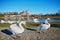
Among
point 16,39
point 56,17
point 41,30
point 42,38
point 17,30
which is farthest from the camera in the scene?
point 56,17

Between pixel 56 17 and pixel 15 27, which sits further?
pixel 56 17

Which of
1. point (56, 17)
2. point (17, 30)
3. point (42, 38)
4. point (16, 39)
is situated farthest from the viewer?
point (56, 17)

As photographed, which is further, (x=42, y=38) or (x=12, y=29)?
(x=12, y=29)

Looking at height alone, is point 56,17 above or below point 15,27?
below

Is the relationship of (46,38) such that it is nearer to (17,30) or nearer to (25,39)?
(25,39)

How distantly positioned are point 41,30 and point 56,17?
35.1ft

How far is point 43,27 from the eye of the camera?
19.7 feet

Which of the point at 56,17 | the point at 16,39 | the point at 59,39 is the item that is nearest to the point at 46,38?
the point at 59,39

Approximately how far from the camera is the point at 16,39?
425cm

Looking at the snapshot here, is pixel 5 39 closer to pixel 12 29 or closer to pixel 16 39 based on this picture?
pixel 16 39

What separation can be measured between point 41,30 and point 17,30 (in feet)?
4.01

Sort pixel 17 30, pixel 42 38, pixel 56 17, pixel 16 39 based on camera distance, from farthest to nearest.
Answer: pixel 56 17
pixel 17 30
pixel 42 38
pixel 16 39

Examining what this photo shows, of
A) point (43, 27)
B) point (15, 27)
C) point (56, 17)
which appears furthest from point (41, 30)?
point (56, 17)

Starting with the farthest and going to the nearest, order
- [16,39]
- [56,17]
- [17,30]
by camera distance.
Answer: [56,17] < [17,30] < [16,39]
